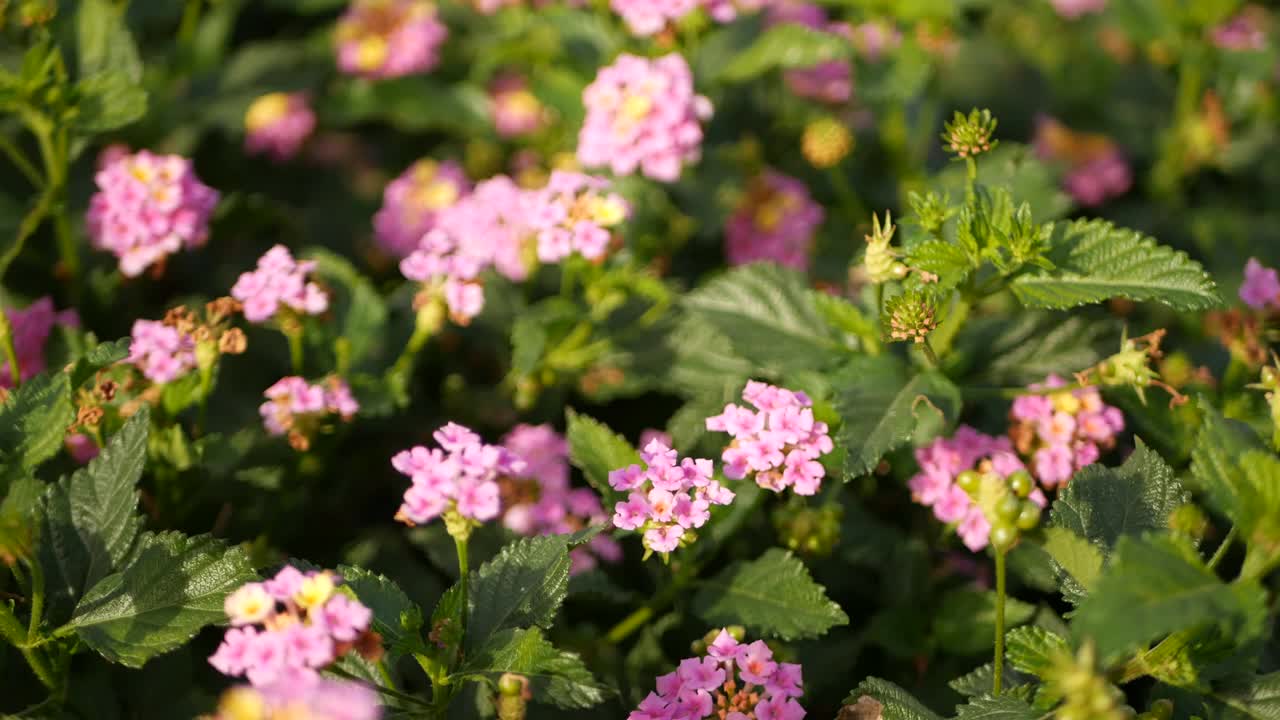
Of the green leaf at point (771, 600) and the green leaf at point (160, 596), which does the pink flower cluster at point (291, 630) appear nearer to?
the green leaf at point (160, 596)

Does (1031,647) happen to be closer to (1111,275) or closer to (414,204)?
(1111,275)

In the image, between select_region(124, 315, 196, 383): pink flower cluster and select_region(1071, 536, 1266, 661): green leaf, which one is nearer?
select_region(1071, 536, 1266, 661): green leaf

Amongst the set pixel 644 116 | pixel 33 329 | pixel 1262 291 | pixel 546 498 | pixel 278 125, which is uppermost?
pixel 644 116

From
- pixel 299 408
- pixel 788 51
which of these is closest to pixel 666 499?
pixel 299 408

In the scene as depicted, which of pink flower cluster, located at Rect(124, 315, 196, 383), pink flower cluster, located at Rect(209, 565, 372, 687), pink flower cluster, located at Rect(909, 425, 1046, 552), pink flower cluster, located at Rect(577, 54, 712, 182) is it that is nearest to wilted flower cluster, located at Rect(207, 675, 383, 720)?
pink flower cluster, located at Rect(209, 565, 372, 687)

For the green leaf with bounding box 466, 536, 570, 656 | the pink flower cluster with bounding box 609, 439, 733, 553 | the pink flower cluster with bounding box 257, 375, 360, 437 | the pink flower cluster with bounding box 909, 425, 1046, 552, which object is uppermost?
the pink flower cluster with bounding box 609, 439, 733, 553

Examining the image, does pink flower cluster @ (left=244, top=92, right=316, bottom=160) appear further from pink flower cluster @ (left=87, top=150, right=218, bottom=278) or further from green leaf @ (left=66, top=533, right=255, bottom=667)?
green leaf @ (left=66, top=533, right=255, bottom=667)

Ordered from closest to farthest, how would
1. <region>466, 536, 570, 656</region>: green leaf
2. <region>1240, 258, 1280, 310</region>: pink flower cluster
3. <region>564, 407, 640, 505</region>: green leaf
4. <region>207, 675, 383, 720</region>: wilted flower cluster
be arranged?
<region>207, 675, 383, 720</region>: wilted flower cluster < <region>466, 536, 570, 656</region>: green leaf < <region>564, 407, 640, 505</region>: green leaf < <region>1240, 258, 1280, 310</region>: pink flower cluster
